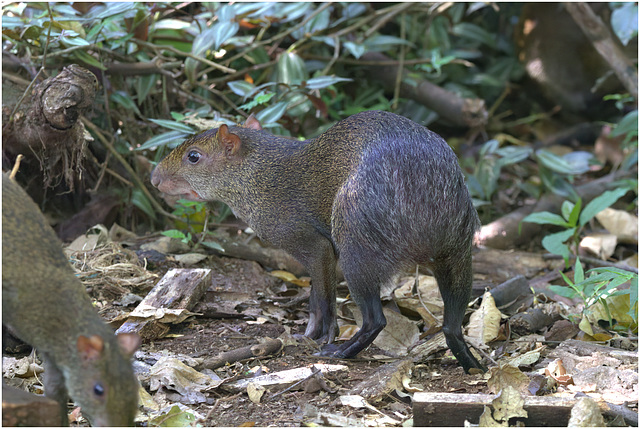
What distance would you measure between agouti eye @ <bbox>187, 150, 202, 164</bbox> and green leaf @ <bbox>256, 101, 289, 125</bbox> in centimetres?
83

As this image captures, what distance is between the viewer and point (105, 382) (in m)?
2.37

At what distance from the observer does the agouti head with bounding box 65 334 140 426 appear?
236cm

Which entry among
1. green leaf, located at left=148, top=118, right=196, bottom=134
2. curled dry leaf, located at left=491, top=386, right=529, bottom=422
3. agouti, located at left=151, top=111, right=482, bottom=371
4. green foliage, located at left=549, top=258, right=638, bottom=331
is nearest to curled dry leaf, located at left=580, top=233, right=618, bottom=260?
green foliage, located at left=549, top=258, right=638, bottom=331

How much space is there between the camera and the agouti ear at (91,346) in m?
2.36

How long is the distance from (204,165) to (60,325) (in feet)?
6.55

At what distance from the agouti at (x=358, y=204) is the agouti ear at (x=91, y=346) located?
151 centimetres

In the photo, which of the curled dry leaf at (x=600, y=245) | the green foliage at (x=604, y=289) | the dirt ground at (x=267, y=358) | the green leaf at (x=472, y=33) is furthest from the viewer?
the green leaf at (x=472, y=33)

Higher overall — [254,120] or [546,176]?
[254,120]

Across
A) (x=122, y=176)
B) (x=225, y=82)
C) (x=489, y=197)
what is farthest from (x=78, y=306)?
(x=489, y=197)

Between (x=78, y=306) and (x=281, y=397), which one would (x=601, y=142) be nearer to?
(x=281, y=397)

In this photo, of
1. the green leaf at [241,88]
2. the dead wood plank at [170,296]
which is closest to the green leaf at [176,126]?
the green leaf at [241,88]

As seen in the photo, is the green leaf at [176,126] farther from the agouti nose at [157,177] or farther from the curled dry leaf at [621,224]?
the curled dry leaf at [621,224]

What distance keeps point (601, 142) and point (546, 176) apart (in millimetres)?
1782

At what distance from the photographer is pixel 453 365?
11.9 ft
